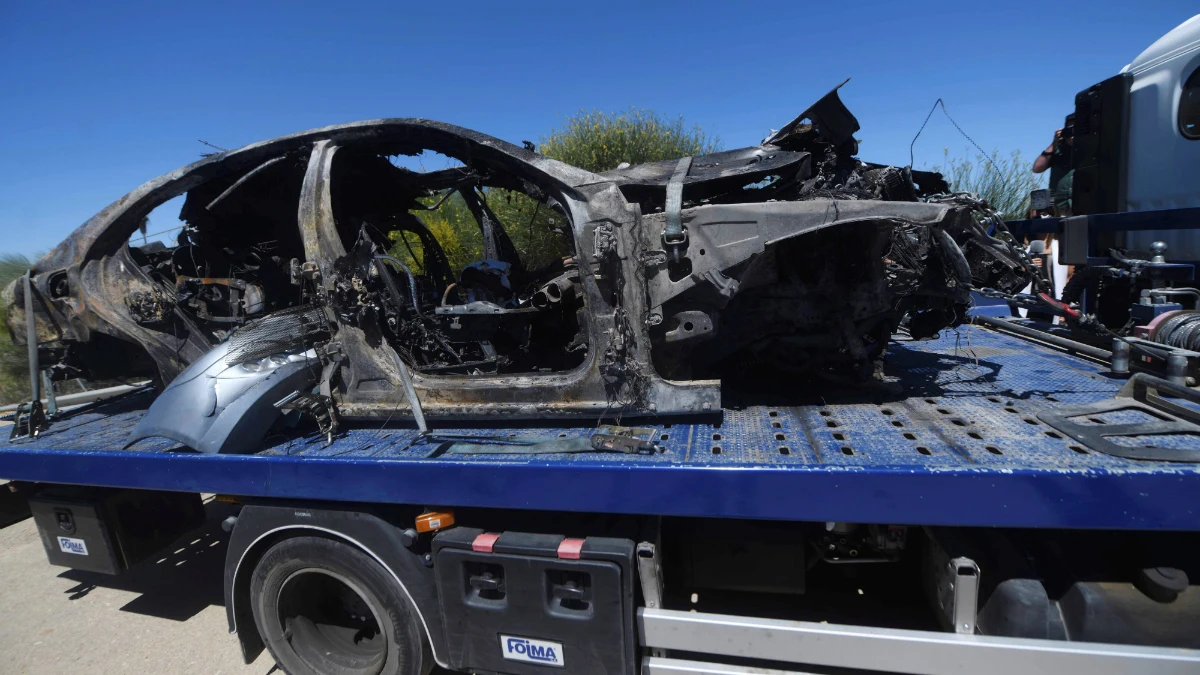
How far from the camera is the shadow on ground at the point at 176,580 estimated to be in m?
3.74

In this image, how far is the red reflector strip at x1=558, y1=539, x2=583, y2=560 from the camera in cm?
213

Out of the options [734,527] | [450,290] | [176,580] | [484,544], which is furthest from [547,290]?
[176,580]

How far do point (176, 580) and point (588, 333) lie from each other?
365 centimetres

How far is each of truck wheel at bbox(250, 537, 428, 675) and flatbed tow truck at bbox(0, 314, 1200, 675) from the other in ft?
0.04

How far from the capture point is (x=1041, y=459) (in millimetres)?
1855

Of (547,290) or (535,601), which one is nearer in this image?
(535,601)

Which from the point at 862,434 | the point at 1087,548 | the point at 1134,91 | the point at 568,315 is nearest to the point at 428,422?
the point at 568,315

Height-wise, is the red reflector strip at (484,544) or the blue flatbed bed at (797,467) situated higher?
the blue flatbed bed at (797,467)

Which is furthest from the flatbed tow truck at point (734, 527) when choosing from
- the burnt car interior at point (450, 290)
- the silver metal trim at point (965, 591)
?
the burnt car interior at point (450, 290)

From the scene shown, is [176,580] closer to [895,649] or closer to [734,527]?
[734,527]

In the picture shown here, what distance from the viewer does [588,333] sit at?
2576 millimetres

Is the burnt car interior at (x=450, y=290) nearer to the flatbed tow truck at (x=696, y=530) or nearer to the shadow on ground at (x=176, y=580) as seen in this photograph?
the flatbed tow truck at (x=696, y=530)

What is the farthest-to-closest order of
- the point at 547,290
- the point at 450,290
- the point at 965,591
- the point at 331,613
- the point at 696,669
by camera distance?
the point at 450,290 → the point at 331,613 → the point at 547,290 → the point at 696,669 → the point at 965,591

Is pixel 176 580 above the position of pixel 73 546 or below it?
below
